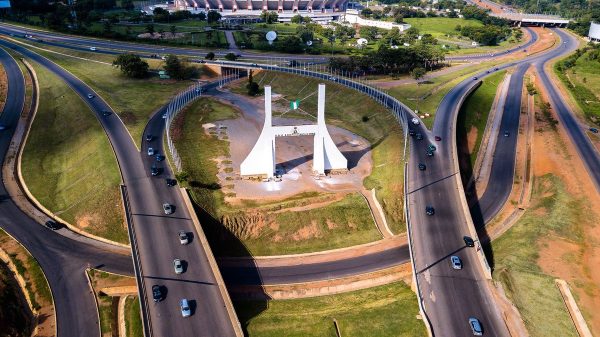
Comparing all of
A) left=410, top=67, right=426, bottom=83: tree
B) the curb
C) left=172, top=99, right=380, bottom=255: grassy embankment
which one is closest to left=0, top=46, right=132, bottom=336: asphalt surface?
the curb

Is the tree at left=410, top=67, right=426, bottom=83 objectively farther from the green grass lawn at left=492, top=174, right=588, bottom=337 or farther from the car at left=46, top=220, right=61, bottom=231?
the car at left=46, top=220, right=61, bottom=231

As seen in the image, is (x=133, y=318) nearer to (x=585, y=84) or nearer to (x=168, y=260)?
(x=168, y=260)

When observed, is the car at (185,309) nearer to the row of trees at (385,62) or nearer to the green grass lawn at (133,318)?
the green grass lawn at (133,318)

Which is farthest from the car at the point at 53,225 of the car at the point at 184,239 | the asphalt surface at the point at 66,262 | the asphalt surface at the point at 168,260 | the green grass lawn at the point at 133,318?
the car at the point at 184,239

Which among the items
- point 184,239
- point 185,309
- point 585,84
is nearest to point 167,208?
point 184,239

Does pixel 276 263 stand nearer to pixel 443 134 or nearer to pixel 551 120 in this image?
pixel 443 134
